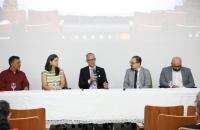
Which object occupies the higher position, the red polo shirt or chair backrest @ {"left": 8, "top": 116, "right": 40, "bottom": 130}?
the red polo shirt

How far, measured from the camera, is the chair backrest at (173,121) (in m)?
3.26

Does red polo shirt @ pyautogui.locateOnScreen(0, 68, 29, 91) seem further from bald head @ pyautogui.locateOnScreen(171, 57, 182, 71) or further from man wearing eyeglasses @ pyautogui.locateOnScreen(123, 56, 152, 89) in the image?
bald head @ pyautogui.locateOnScreen(171, 57, 182, 71)

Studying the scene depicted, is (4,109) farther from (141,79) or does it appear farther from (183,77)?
(183,77)

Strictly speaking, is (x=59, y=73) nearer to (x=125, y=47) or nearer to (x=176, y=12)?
(x=125, y=47)

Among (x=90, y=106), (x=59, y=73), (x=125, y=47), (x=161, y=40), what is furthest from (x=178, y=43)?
(x=90, y=106)

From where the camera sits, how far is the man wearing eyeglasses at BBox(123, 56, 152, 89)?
607 centimetres

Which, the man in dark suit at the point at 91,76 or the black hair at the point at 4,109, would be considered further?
the man in dark suit at the point at 91,76

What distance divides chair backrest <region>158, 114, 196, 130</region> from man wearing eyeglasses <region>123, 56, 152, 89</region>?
274 cm

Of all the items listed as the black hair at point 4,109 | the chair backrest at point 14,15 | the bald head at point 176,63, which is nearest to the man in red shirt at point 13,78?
the chair backrest at point 14,15

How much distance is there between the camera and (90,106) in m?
4.63

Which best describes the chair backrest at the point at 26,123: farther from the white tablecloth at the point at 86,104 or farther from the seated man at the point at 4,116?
the white tablecloth at the point at 86,104

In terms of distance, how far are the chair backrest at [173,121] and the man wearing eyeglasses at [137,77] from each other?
2.74 metres

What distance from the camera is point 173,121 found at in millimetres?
3275

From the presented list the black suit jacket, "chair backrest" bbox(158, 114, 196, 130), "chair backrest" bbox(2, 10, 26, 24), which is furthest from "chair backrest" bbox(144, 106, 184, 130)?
"chair backrest" bbox(2, 10, 26, 24)
